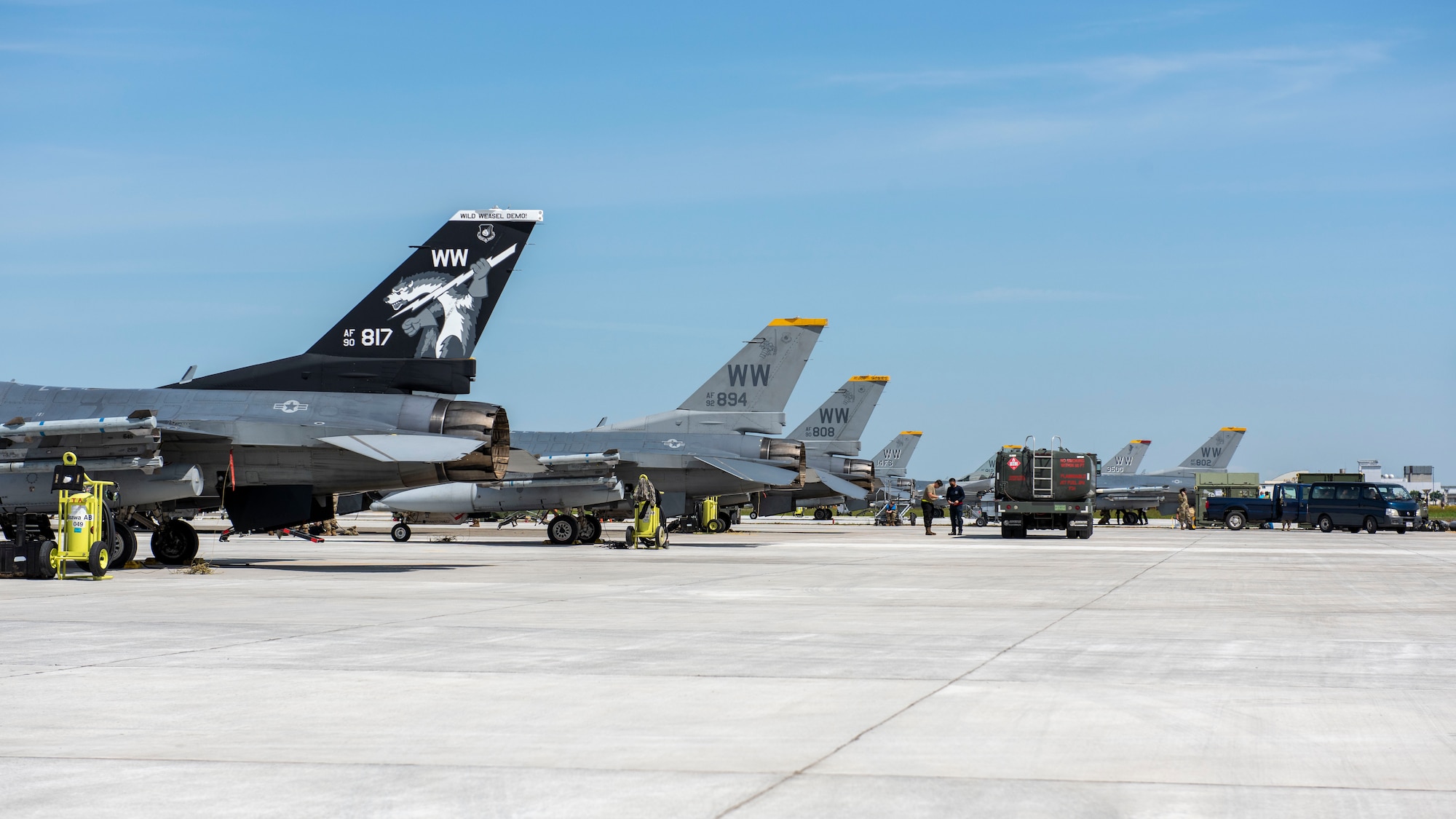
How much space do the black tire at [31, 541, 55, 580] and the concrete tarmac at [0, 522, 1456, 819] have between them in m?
1.79

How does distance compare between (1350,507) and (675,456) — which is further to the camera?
(1350,507)

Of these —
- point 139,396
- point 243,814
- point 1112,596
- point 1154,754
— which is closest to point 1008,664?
point 1154,754

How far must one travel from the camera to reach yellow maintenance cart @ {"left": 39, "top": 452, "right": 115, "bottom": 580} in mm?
16438

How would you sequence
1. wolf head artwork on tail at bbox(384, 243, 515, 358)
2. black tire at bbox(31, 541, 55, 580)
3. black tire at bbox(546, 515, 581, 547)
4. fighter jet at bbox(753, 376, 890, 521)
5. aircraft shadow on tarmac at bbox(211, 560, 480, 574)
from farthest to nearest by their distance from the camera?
fighter jet at bbox(753, 376, 890, 521) < black tire at bbox(546, 515, 581, 547) < wolf head artwork on tail at bbox(384, 243, 515, 358) < aircraft shadow on tarmac at bbox(211, 560, 480, 574) < black tire at bbox(31, 541, 55, 580)

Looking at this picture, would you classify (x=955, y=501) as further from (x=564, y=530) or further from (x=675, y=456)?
(x=564, y=530)

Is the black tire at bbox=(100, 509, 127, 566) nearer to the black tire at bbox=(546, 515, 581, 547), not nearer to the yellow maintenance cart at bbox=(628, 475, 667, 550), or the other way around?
the yellow maintenance cart at bbox=(628, 475, 667, 550)

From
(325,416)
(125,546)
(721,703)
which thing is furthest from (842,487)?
(721,703)

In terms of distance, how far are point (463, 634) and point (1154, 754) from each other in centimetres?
592

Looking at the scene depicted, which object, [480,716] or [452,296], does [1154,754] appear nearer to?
[480,716]

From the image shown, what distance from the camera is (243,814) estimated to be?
4.39 meters

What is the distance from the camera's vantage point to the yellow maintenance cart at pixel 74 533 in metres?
16.4

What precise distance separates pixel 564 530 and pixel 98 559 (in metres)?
15.5

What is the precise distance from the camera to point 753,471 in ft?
103

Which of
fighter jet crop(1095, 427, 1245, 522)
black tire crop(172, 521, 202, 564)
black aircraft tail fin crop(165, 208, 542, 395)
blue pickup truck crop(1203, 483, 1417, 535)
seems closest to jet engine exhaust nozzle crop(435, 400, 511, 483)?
black aircraft tail fin crop(165, 208, 542, 395)
